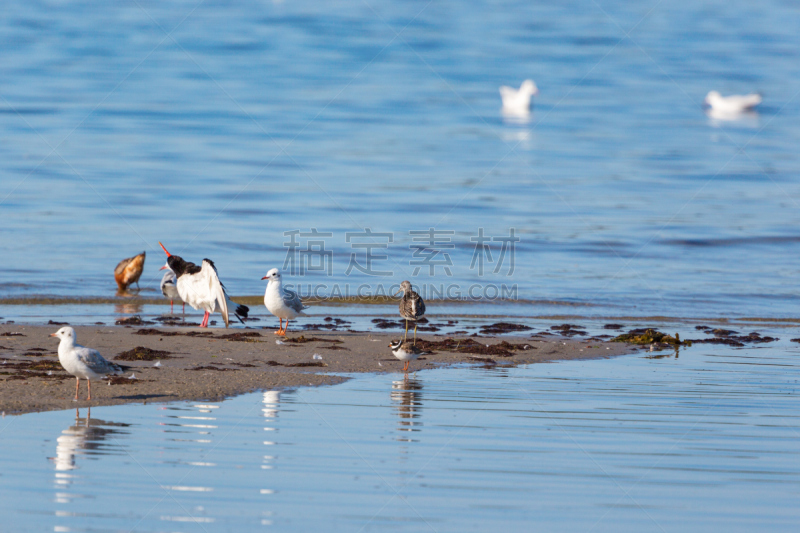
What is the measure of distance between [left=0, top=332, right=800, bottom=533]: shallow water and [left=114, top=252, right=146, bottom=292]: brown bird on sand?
7037 millimetres

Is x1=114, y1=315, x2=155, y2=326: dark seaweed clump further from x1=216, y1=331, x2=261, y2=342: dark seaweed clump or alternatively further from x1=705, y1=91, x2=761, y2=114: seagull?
x1=705, y1=91, x2=761, y2=114: seagull

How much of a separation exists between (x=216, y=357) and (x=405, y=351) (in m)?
1.77


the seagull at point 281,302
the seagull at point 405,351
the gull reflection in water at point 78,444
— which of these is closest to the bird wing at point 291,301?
the seagull at point 281,302

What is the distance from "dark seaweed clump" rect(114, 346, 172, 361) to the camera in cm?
774

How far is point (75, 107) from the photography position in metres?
33.5

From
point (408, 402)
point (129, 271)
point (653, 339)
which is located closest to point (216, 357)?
point (408, 402)

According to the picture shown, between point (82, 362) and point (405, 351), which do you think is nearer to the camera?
point (82, 362)

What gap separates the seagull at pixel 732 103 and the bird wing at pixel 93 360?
3842 centimetres

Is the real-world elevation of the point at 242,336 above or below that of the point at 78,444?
above

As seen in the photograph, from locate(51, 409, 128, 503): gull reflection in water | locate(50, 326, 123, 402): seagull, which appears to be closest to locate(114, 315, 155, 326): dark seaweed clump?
locate(50, 326, 123, 402): seagull

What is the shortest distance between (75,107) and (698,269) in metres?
25.7

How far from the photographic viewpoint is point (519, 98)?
133 feet

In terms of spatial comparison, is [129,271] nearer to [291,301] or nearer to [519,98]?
[291,301]

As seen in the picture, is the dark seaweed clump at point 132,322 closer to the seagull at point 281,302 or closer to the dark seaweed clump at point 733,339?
the seagull at point 281,302
